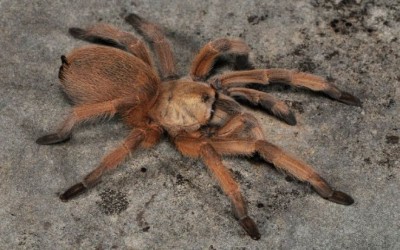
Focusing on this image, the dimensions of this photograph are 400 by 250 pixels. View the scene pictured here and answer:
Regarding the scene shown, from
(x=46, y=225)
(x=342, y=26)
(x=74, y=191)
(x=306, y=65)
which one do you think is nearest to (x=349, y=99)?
(x=306, y=65)

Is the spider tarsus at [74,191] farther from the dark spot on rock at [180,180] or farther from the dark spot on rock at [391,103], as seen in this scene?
the dark spot on rock at [391,103]

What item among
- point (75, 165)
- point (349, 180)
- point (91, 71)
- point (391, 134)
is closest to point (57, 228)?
point (75, 165)

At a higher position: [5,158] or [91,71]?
[91,71]

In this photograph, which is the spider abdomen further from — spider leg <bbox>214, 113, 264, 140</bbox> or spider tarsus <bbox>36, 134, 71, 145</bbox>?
spider leg <bbox>214, 113, 264, 140</bbox>

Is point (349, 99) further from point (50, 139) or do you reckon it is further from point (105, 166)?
point (50, 139)

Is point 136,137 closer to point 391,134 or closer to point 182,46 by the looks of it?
point 182,46

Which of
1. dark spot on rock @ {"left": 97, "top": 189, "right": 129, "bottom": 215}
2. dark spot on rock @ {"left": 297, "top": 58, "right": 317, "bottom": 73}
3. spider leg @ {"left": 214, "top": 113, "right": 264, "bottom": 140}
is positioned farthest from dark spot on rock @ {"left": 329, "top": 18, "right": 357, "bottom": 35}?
dark spot on rock @ {"left": 97, "top": 189, "right": 129, "bottom": 215}

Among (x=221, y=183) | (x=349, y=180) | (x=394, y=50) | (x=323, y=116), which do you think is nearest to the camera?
(x=221, y=183)

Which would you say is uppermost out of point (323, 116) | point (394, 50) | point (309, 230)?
point (394, 50)

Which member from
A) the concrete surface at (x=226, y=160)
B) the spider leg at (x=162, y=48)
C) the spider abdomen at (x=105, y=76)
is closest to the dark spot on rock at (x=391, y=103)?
the concrete surface at (x=226, y=160)
